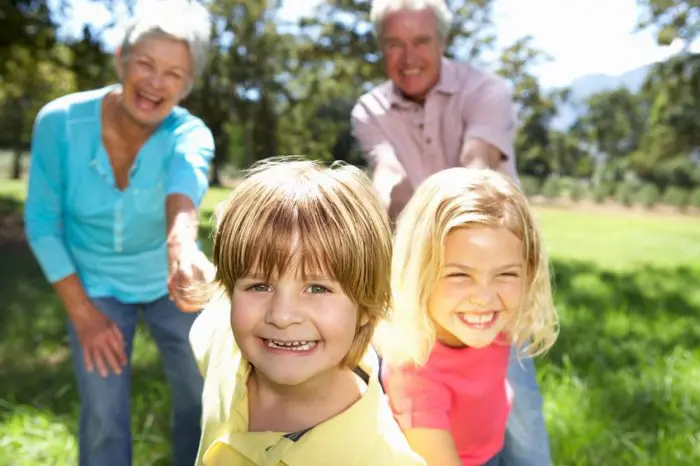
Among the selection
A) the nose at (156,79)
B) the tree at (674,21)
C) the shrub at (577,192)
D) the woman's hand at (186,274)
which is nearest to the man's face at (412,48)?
the nose at (156,79)

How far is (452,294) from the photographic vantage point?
1.49m

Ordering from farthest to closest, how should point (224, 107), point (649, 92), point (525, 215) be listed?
point (224, 107)
point (649, 92)
point (525, 215)

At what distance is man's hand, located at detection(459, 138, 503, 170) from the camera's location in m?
2.18

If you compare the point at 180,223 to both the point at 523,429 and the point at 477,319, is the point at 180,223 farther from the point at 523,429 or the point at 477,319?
the point at 523,429

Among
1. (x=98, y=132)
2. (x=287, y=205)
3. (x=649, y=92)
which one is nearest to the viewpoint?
(x=287, y=205)

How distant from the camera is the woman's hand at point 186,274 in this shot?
1604 mm

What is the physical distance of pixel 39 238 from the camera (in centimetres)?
217

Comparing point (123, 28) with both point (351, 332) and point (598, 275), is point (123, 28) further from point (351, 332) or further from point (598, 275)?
point (598, 275)

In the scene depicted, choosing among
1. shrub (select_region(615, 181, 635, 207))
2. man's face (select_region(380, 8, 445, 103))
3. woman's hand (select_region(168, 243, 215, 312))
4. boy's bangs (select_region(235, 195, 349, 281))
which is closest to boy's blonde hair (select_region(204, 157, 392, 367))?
boy's bangs (select_region(235, 195, 349, 281))

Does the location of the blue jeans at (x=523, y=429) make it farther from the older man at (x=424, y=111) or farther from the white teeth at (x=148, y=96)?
the white teeth at (x=148, y=96)

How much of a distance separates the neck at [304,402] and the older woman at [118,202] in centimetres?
81

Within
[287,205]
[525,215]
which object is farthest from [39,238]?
[525,215]

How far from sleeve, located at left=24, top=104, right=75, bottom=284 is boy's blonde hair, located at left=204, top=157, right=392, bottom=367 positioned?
1048 mm

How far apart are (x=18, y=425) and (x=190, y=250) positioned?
200cm
